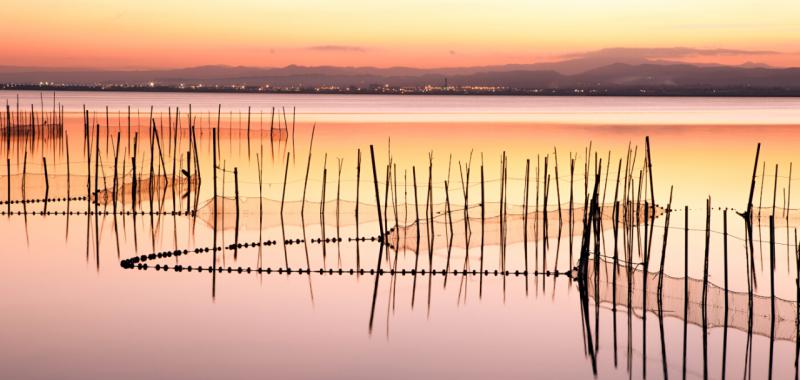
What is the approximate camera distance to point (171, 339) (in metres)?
8.03

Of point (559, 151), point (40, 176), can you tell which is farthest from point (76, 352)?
point (559, 151)

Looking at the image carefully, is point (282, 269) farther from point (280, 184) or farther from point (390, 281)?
point (280, 184)

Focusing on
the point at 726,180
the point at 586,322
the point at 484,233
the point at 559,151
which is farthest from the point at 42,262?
the point at 559,151

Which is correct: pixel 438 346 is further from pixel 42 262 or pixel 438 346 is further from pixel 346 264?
pixel 42 262

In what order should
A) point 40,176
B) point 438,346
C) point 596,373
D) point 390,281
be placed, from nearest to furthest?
point 596,373 < point 438,346 < point 390,281 < point 40,176

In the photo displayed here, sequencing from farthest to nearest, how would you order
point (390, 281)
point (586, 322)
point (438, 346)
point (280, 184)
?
1. point (280, 184)
2. point (390, 281)
3. point (586, 322)
4. point (438, 346)

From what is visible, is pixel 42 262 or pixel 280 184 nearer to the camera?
pixel 42 262

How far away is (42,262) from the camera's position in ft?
35.4

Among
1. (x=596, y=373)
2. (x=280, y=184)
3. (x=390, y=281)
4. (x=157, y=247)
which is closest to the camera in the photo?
(x=596, y=373)

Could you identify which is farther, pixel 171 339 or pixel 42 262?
pixel 42 262

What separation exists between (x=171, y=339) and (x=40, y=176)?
801 cm

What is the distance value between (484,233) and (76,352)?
15.9 feet

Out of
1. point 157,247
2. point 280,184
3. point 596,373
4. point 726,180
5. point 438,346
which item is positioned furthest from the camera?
point 726,180

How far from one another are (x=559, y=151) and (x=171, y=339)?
1991 centimetres
